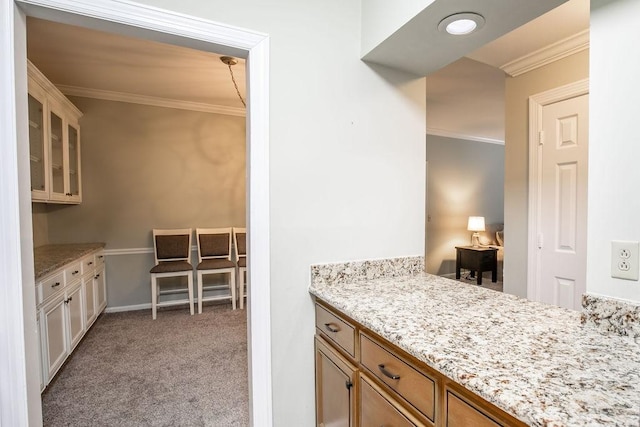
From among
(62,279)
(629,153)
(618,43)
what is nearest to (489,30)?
(618,43)

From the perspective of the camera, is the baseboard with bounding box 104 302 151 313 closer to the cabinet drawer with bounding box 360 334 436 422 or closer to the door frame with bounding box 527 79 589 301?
the cabinet drawer with bounding box 360 334 436 422

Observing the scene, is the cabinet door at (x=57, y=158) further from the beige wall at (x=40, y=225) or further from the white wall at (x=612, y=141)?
the white wall at (x=612, y=141)

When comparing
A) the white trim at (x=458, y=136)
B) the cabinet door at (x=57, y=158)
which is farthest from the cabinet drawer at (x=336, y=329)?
the white trim at (x=458, y=136)

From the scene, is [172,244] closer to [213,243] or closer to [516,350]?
[213,243]

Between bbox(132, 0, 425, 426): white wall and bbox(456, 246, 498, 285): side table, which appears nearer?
bbox(132, 0, 425, 426): white wall

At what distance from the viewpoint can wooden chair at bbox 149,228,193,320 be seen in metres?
3.47

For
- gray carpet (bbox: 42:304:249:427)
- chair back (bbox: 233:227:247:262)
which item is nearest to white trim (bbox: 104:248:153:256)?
gray carpet (bbox: 42:304:249:427)

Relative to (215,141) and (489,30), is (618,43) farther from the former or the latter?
(215,141)

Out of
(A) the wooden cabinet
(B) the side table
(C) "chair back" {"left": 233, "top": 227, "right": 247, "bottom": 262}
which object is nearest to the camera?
(A) the wooden cabinet

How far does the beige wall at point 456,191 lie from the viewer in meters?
5.45

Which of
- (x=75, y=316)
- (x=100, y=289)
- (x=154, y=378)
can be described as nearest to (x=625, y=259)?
(x=154, y=378)

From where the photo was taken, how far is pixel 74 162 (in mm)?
3273

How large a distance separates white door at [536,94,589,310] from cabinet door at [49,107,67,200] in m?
4.08

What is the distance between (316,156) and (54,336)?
2.25 m
